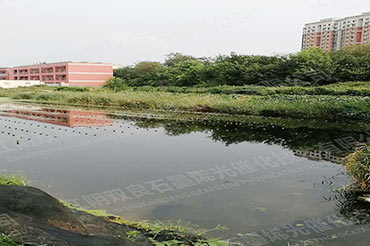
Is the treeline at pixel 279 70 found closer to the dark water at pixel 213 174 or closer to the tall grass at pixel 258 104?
the tall grass at pixel 258 104

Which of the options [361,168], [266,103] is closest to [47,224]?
[361,168]

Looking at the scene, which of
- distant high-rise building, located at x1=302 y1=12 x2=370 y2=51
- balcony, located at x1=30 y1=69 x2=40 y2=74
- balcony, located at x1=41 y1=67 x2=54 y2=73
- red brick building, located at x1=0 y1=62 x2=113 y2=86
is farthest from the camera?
balcony, located at x1=30 y1=69 x2=40 y2=74

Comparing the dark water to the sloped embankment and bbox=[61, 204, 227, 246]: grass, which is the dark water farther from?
the sloped embankment

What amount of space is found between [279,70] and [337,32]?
880 inches

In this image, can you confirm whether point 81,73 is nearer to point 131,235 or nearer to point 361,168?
point 361,168

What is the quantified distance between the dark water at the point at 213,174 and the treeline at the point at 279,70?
11.9 meters

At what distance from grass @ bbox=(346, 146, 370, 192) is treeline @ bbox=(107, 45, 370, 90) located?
1938 cm

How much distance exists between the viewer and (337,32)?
42781mm

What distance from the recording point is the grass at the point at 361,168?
478cm

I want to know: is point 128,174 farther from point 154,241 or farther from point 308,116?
point 308,116

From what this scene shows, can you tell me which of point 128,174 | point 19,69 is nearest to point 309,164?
point 128,174

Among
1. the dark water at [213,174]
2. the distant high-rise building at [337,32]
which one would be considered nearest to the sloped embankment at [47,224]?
the dark water at [213,174]

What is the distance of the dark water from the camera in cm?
416

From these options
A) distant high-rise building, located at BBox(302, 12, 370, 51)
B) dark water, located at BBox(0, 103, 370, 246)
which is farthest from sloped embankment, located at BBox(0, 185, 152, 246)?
distant high-rise building, located at BBox(302, 12, 370, 51)
